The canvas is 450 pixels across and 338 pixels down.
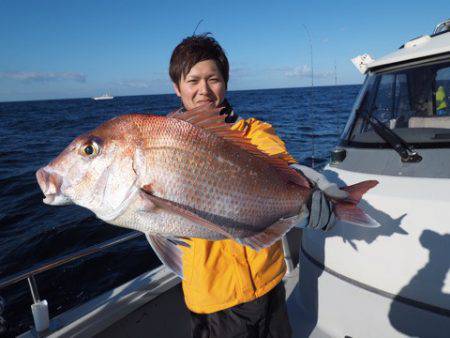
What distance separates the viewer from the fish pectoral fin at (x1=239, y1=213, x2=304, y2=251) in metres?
1.80

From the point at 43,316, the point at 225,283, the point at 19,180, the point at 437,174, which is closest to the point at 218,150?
the point at 225,283

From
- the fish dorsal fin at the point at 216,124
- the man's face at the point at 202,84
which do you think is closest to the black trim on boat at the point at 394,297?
the fish dorsal fin at the point at 216,124

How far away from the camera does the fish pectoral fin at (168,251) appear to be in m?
1.72

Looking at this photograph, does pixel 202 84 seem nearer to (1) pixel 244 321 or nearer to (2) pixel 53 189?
(2) pixel 53 189

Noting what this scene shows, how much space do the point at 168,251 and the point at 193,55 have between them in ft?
4.73

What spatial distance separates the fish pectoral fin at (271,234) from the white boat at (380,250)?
72cm

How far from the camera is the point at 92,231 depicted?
9.34 metres

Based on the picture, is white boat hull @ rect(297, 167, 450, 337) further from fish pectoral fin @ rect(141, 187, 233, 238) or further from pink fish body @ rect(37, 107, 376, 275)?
fish pectoral fin @ rect(141, 187, 233, 238)

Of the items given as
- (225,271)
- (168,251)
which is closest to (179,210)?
(168,251)

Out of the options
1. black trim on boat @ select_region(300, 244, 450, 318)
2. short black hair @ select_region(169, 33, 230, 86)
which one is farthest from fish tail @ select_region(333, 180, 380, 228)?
short black hair @ select_region(169, 33, 230, 86)

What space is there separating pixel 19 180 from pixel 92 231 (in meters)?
7.86

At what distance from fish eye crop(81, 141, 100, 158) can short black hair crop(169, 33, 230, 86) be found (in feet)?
3.26

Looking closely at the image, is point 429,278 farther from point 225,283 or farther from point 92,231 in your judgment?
point 92,231

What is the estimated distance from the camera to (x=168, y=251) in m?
1.73
